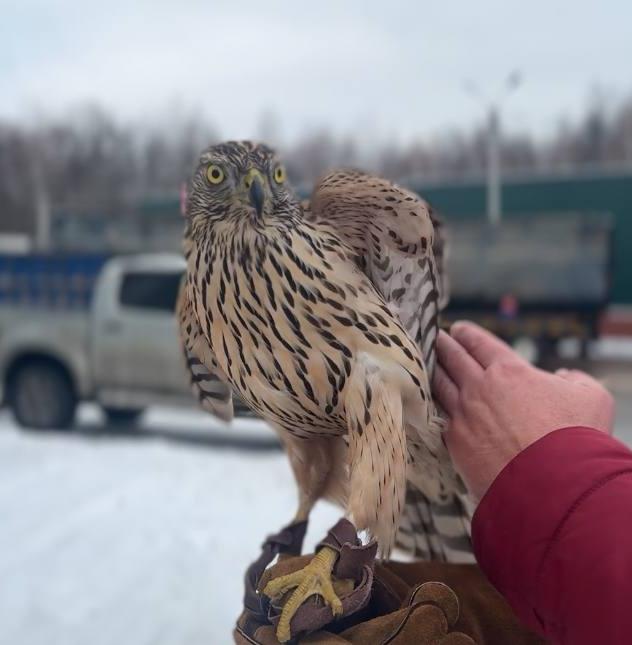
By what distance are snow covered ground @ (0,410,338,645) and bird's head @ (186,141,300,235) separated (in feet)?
6.63

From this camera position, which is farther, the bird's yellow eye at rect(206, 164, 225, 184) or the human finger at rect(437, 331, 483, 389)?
the human finger at rect(437, 331, 483, 389)

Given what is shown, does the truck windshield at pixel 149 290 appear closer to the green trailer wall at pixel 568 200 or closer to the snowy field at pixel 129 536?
the snowy field at pixel 129 536

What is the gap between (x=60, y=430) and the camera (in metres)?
7.19

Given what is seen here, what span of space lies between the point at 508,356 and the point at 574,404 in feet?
0.80

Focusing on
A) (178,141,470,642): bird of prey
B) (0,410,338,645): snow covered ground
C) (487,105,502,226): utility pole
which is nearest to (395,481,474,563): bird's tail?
(178,141,470,642): bird of prey

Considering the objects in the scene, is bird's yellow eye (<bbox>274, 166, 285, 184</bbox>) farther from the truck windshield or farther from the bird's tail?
the truck windshield

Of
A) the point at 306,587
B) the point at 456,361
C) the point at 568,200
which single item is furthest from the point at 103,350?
the point at 568,200

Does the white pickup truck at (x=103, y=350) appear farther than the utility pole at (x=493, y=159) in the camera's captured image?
No

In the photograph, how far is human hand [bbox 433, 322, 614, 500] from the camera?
146 centimetres

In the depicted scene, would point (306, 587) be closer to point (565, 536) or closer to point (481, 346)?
point (565, 536)

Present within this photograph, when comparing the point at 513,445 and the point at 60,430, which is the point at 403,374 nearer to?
the point at 513,445

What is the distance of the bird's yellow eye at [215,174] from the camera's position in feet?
4.42

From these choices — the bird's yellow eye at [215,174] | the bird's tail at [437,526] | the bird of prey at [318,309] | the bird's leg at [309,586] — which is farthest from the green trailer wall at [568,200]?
the bird's leg at [309,586]

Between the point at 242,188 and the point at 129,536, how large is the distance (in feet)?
9.33
